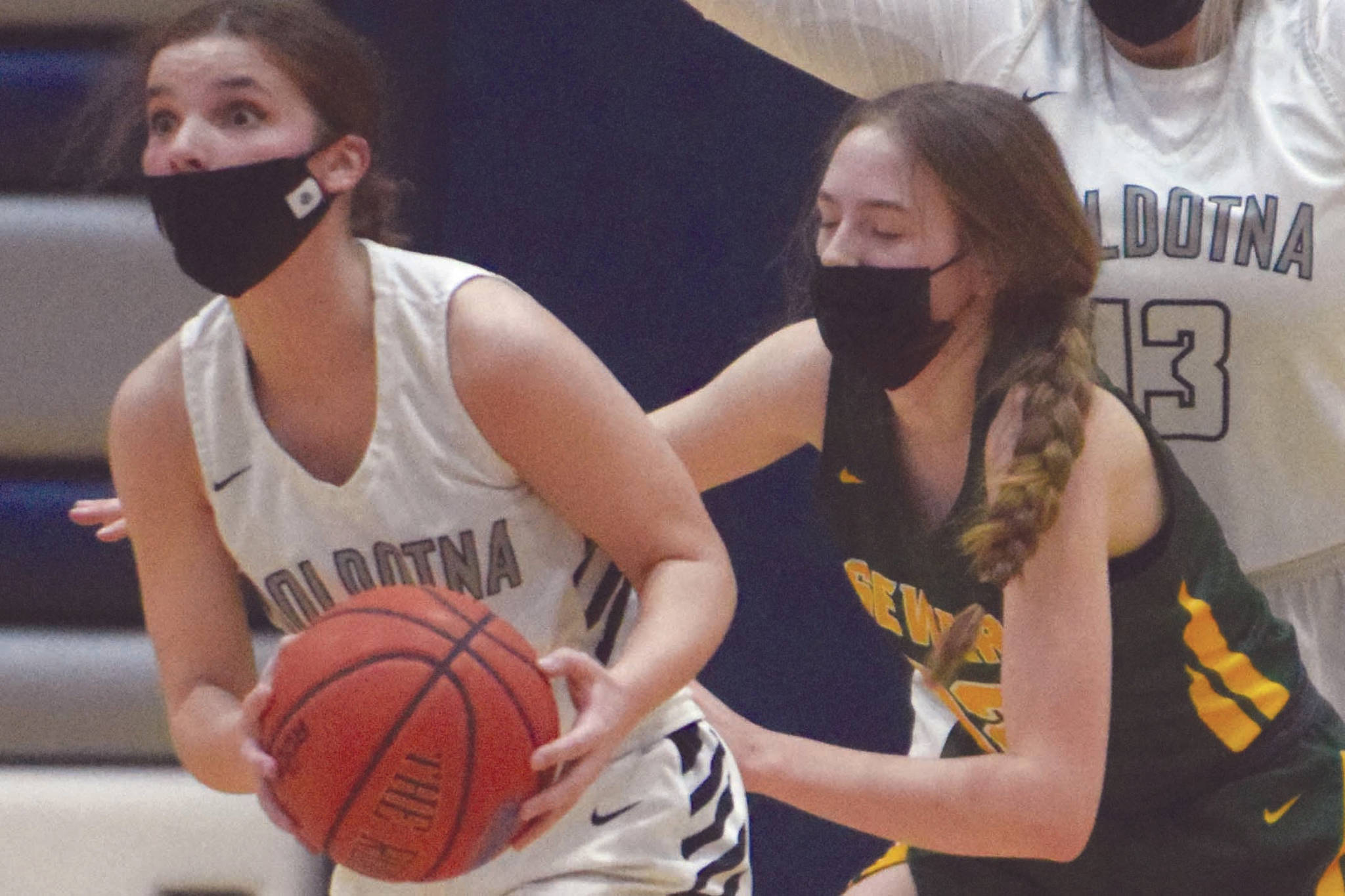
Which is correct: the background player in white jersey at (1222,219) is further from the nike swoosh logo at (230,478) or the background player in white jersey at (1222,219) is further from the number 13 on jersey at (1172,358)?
the nike swoosh logo at (230,478)

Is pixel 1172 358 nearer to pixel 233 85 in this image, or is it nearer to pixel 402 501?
pixel 402 501

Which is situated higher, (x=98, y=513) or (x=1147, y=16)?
(x=1147, y=16)

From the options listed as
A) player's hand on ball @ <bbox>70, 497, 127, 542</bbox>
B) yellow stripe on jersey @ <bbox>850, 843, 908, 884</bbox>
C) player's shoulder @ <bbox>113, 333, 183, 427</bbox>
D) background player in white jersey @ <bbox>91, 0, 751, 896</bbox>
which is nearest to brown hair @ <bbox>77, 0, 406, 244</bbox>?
background player in white jersey @ <bbox>91, 0, 751, 896</bbox>

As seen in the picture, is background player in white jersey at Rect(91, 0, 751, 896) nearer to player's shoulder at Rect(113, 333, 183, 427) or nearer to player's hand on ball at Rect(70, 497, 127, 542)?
player's shoulder at Rect(113, 333, 183, 427)

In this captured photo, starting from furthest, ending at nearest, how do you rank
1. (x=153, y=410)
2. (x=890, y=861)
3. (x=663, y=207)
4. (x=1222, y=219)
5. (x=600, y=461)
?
(x=663, y=207) < (x=890, y=861) < (x=1222, y=219) < (x=153, y=410) < (x=600, y=461)

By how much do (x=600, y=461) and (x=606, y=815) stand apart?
33cm

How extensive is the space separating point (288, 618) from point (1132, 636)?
0.84 meters

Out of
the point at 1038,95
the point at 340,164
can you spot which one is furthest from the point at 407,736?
the point at 1038,95

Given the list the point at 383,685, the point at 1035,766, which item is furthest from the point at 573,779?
the point at 1035,766

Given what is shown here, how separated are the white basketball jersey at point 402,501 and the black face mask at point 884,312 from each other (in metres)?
0.35

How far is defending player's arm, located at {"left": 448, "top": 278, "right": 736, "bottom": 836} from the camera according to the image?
1636 mm

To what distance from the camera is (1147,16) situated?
200 centimetres

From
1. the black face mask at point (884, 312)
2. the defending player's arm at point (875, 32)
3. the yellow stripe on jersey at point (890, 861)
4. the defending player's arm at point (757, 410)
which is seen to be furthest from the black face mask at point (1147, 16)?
the yellow stripe on jersey at point (890, 861)

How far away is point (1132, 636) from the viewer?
187 centimetres
